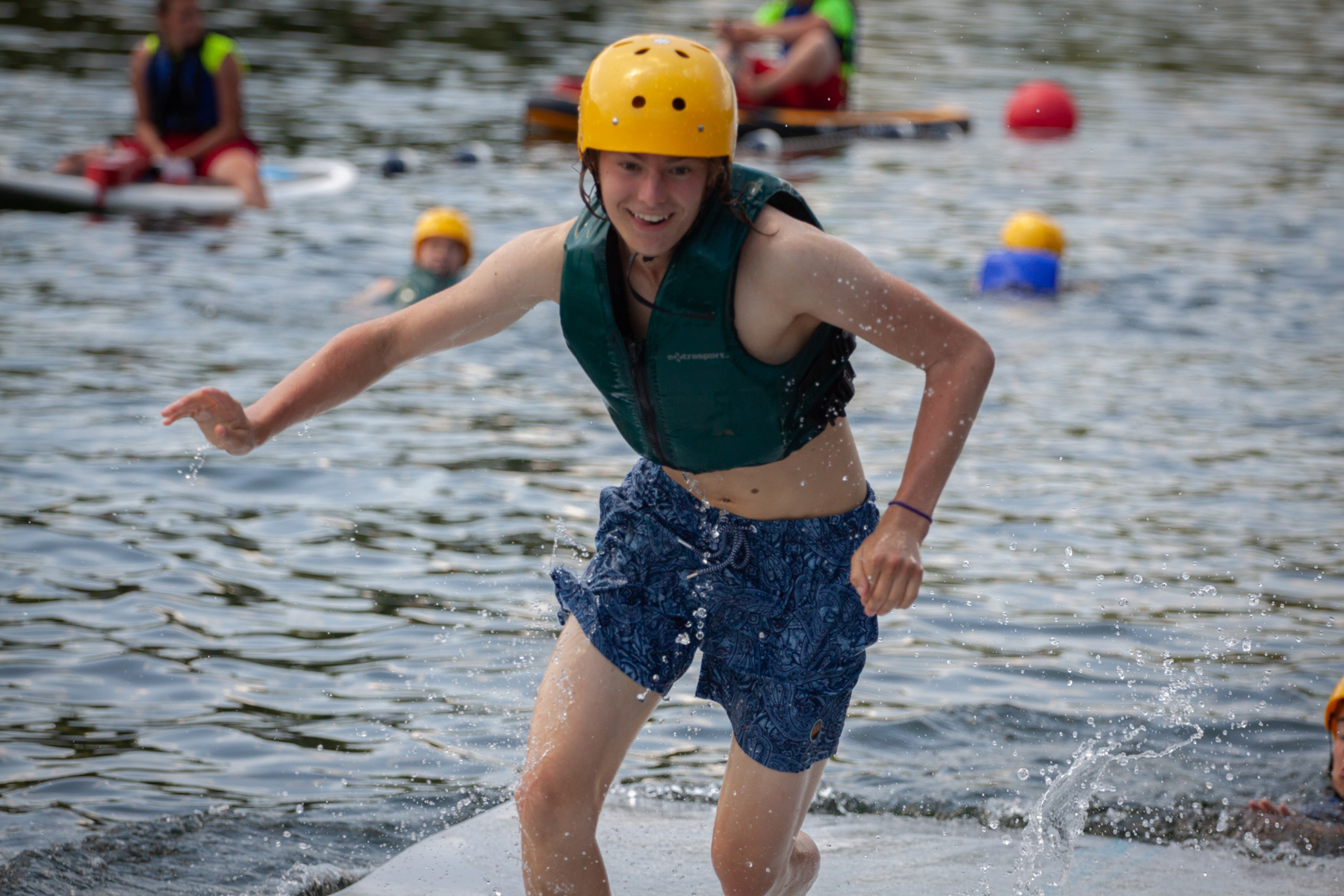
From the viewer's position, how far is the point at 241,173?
13891 millimetres

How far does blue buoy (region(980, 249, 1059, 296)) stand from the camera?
11.9m

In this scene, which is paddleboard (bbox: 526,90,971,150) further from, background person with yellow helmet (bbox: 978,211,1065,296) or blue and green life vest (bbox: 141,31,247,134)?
background person with yellow helmet (bbox: 978,211,1065,296)

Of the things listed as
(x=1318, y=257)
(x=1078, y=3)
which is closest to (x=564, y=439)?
(x=1318, y=257)

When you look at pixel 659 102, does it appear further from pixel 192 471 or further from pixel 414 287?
pixel 414 287

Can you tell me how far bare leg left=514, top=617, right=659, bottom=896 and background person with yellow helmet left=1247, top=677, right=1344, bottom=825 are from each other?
2.47 metres

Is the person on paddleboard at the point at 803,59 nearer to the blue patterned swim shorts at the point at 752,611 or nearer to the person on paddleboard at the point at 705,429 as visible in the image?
the person on paddleboard at the point at 705,429

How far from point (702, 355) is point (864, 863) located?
73.6 inches

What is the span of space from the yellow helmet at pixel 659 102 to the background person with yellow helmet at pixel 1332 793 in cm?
294

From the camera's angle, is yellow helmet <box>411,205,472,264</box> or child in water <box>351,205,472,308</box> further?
yellow helmet <box>411,205,472,264</box>

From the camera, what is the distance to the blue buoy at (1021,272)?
39.1 ft

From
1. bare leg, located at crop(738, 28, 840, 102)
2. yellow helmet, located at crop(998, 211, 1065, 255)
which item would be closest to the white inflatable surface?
yellow helmet, located at crop(998, 211, 1065, 255)

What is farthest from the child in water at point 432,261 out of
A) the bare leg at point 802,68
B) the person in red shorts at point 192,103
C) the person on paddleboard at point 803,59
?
the bare leg at point 802,68

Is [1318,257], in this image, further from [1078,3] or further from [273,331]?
[1078,3]

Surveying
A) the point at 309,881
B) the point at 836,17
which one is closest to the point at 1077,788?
the point at 309,881
